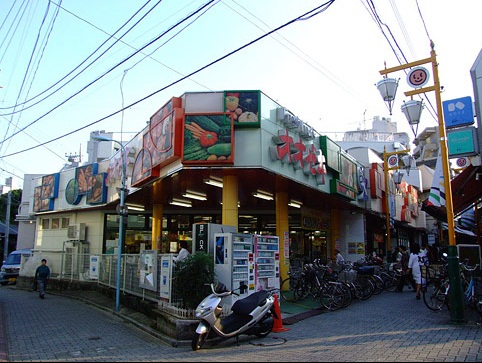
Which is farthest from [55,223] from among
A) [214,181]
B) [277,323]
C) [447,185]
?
[447,185]

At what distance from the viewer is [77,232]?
23.0m

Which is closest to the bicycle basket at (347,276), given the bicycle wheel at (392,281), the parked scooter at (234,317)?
the bicycle wheel at (392,281)

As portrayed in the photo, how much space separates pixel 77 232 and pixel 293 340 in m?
18.1

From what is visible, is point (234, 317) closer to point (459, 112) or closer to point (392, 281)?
point (459, 112)

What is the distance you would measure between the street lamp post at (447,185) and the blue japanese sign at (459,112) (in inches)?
56.5

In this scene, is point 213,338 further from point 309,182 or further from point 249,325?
point 309,182

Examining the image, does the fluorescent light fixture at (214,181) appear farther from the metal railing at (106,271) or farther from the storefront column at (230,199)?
the metal railing at (106,271)

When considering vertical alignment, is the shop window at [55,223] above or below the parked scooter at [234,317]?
above

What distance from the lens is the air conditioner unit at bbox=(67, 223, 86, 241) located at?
23000mm

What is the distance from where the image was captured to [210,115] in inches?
465

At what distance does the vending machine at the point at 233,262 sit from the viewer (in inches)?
377

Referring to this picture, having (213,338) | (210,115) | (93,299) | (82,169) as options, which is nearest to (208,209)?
(82,169)

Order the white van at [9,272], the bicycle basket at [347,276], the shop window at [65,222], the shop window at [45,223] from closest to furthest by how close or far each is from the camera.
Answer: the bicycle basket at [347,276], the white van at [9,272], the shop window at [65,222], the shop window at [45,223]

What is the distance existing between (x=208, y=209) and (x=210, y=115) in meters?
11.1
